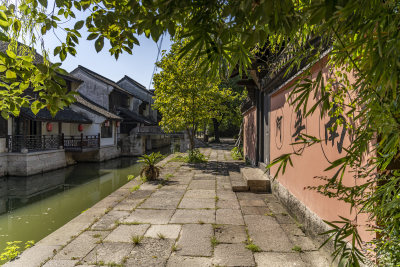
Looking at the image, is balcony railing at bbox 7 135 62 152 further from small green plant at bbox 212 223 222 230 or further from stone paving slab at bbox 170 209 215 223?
small green plant at bbox 212 223 222 230

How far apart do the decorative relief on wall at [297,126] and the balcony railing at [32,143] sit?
40.7 ft

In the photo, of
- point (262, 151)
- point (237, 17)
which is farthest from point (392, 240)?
point (262, 151)

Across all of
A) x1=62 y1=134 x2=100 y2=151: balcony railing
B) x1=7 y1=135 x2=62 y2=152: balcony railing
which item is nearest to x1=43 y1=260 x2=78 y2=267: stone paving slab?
x1=7 y1=135 x2=62 y2=152: balcony railing

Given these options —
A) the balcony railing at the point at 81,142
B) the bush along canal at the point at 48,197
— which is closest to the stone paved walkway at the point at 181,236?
the bush along canal at the point at 48,197

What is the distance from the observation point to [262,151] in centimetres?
769

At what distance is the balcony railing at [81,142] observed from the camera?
15797 mm

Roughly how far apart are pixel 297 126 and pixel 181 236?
243 cm

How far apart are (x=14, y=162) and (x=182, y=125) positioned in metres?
7.96

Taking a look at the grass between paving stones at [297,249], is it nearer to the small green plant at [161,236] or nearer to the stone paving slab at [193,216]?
the stone paving slab at [193,216]

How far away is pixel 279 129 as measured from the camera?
528 centimetres

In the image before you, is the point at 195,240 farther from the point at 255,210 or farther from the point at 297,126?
the point at 297,126

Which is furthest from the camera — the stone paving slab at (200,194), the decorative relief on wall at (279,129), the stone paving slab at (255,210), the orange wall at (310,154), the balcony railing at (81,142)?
the balcony railing at (81,142)

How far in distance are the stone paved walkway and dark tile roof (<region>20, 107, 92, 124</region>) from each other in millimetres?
9511

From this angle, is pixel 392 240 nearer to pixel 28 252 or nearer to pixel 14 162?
pixel 28 252
